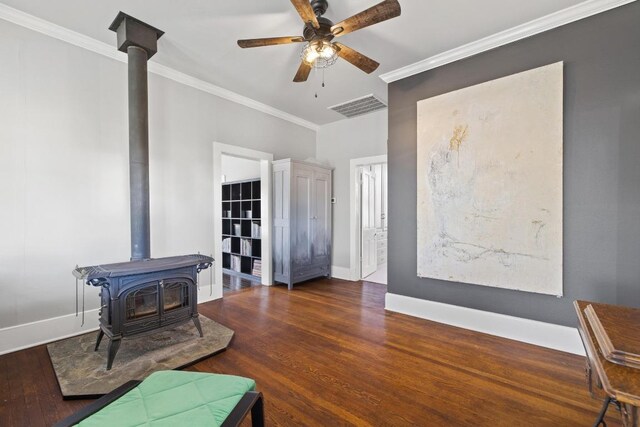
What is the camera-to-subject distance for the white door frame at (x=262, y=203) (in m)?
3.80

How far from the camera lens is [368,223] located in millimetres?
5328

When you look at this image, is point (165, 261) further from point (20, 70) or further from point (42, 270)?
point (20, 70)

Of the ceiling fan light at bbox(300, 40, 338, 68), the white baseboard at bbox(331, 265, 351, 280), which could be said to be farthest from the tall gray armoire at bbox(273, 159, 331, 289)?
the ceiling fan light at bbox(300, 40, 338, 68)

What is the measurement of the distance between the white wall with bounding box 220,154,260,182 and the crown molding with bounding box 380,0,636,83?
3.05m

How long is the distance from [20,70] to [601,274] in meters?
5.26

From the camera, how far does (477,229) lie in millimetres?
2779

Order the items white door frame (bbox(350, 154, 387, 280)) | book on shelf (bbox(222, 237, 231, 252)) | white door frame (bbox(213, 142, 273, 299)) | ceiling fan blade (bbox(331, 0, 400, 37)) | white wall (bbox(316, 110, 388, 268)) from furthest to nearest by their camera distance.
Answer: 1. book on shelf (bbox(222, 237, 231, 252))
2. white door frame (bbox(350, 154, 387, 280))
3. white wall (bbox(316, 110, 388, 268))
4. white door frame (bbox(213, 142, 273, 299))
5. ceiling fan blade (bbox(331, 0, 400, 37))

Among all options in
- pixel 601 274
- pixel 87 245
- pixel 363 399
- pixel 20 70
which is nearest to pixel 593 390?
pixel 363 399

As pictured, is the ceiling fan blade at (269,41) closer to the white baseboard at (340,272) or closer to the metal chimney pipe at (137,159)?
the metal chimney pipe at (137,159)

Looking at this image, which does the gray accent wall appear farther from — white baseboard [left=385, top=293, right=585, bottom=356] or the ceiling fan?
the ceiling fan

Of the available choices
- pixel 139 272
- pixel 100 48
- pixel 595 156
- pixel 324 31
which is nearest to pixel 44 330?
pixel 139 272

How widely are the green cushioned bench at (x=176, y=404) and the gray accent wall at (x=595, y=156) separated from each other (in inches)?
101

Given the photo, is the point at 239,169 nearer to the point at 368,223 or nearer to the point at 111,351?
the point at 368,223

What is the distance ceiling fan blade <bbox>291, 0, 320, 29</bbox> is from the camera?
1.81 meters
